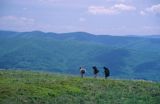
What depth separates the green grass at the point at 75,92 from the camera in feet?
143

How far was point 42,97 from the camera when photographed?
146ft

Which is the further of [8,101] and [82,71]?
[82,71]

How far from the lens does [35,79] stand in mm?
55969

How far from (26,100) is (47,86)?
880 centimetres

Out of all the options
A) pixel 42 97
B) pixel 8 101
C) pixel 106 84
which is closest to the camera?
pixel 8 101

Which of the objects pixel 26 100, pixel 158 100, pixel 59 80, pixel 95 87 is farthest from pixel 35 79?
pixel 158 100

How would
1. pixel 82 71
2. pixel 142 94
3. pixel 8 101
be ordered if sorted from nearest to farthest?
pixel 8 101 < pixel 142 94 < pixel 82 71

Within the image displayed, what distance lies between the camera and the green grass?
143 ft

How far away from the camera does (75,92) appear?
48938 millimetres

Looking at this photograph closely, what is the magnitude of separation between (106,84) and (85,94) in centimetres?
788

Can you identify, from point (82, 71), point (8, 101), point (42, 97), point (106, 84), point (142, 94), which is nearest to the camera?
point (8, 101)

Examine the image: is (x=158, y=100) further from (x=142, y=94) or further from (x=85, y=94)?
(x=85, y=94)

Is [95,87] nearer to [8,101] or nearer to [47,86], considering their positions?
[47,86]

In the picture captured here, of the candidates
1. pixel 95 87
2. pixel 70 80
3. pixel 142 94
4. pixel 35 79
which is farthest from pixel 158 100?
pixel 35 79
